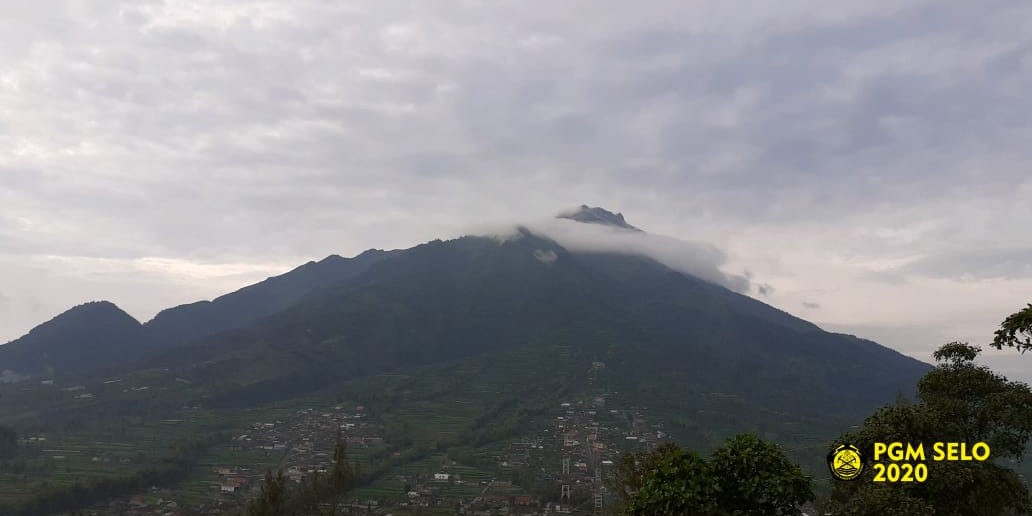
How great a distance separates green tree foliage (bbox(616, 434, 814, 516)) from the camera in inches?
723

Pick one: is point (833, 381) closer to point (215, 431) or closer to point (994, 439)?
point (215, 431)

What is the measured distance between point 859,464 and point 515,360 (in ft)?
514

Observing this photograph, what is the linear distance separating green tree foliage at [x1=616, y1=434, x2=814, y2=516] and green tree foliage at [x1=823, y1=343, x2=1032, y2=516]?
1.71 m

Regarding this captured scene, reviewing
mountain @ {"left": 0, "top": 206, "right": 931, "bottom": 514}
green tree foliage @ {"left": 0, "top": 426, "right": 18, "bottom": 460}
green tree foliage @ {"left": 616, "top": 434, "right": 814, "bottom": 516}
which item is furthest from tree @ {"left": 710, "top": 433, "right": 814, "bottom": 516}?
green tree foliage @ {"left": 0, "top": 426, "right": 18, "bottom": 460}

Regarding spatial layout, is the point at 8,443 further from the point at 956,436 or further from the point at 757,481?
the point at 956,436

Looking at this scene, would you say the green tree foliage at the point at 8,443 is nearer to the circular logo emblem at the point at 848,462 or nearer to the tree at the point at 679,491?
the tree at the point at 679,491

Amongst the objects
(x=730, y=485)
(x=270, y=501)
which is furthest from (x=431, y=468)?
(x=730, y=485)

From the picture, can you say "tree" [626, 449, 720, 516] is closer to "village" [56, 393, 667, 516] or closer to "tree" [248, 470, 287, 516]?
"tree" [248, 470, 287, 516]

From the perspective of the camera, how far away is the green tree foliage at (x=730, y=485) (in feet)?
60.3

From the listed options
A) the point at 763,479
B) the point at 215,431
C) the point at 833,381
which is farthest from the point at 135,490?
the point at 833,381

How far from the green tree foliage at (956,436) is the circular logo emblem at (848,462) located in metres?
0.32

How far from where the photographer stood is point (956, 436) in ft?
57.1

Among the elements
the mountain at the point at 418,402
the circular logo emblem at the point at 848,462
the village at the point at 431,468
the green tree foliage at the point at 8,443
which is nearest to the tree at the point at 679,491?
the circular logo emblem at the point at 848,462

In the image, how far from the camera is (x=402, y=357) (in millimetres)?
188750
